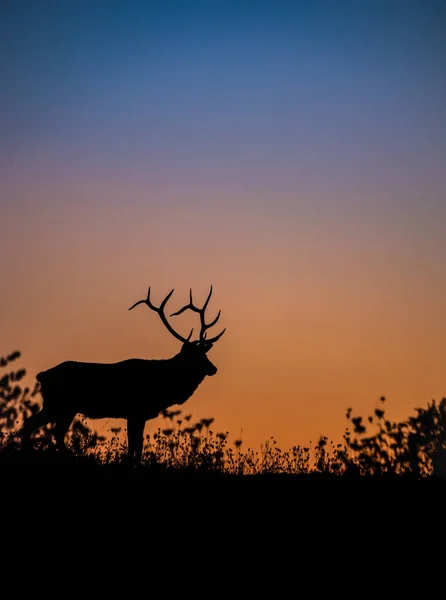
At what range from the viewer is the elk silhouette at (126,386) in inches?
513

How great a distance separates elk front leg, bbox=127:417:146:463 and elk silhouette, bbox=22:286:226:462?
2cm

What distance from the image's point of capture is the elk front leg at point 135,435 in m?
11.9

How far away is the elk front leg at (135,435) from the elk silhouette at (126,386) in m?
0.02

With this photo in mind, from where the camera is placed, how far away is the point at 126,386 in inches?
532

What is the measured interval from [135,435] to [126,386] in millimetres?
1338

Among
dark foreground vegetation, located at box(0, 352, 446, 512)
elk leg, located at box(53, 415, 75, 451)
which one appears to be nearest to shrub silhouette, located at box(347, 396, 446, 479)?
dark foreground vegetation, located at box(0, 352, 446, 512)

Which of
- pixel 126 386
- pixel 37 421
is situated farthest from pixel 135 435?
pixel 37 421

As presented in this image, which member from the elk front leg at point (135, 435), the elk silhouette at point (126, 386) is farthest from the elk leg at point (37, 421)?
the elk front leg at point (135, 435)

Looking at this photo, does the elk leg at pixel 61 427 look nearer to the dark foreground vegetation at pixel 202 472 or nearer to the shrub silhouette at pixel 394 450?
the dark foreground vegetation at pixel 202 472

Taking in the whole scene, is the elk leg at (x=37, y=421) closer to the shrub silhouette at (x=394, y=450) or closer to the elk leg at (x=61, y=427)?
the elk leg at (x=61, y=427)

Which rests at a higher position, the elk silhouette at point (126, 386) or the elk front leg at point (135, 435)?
the elk silhouette at point (126, 386)

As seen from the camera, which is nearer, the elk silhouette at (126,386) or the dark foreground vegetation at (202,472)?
the dark foreground vegetation at (202,472)

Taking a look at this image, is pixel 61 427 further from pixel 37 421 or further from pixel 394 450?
pixel 394 450

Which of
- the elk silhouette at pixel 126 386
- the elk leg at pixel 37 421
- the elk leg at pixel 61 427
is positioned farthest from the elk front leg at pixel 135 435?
the elk leg at pixel 37 421
